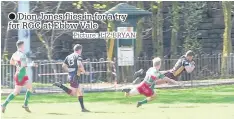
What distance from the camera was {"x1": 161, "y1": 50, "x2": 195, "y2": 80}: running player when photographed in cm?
1040

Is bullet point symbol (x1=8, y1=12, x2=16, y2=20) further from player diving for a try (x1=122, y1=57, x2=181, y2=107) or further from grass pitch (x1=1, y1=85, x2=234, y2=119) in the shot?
player diving for a try (x1=122, y1=57, x2=181, y2=107)

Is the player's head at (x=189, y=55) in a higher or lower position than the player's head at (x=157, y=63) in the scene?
higher

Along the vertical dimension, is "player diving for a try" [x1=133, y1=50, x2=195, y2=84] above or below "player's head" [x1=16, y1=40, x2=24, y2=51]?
below

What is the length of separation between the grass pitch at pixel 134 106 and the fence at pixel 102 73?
0.14 meters

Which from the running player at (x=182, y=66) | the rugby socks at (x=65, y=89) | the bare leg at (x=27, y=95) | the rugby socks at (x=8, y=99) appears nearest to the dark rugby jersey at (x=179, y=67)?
the running player at (x=182, y=66)

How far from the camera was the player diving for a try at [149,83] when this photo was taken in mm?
10320

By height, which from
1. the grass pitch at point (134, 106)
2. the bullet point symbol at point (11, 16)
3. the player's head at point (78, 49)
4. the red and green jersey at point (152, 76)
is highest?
the bullet point symbol at point (11, 16)

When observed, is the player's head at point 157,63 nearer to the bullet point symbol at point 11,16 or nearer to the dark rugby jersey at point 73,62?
the dark rugby jersey at point 73,62

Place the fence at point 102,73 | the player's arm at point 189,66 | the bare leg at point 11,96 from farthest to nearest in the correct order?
the player's arm at point 189,66 → the fence at point 102,73 → the bare leg at point 11,96

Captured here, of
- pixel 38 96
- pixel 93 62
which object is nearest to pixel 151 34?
pixel 93 62

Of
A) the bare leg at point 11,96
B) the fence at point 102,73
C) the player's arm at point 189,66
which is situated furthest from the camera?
the player's arm at point 189,66

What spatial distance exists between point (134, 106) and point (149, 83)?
332 millimetres

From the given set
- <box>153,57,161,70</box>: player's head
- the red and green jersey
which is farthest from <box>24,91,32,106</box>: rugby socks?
<box>153,57,161,70</box>: player's head

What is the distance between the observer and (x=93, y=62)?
1049 cm
